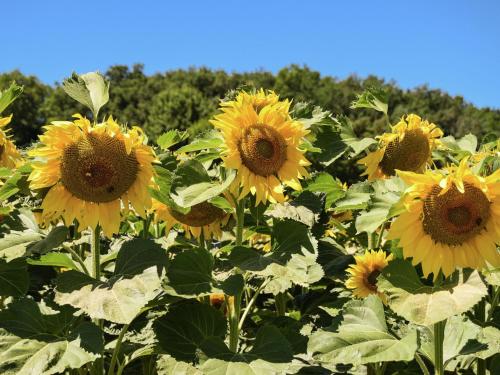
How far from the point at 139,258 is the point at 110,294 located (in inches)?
8.7

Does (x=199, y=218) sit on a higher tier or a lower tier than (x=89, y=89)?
lower

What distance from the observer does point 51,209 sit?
2375mm

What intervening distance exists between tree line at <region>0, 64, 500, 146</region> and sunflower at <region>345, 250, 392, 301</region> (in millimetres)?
24281

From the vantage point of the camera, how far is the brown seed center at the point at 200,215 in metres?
2.83

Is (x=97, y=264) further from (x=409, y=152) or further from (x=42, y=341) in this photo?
(x=409, y=152)

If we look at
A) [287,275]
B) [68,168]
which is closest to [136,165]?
[68,168]

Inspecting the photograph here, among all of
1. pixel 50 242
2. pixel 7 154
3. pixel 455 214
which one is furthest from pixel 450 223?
pixel 7 154

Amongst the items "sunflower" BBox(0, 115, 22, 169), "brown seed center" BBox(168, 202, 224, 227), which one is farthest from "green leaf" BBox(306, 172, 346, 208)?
"sunflower" BBox(0, 115, 22, 169)

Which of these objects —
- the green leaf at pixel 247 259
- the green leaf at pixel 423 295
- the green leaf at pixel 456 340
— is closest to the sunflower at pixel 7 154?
the green leaf at pixel 247 259

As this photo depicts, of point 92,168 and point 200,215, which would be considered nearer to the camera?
point 92,168

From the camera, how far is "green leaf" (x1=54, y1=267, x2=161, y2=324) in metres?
1.98

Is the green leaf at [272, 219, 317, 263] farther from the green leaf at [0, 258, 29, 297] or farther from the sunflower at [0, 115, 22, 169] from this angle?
Result: the sunflower at [0, 115, 22, 169]

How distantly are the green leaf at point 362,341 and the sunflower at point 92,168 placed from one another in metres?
0.86

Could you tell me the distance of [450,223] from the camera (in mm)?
2137
